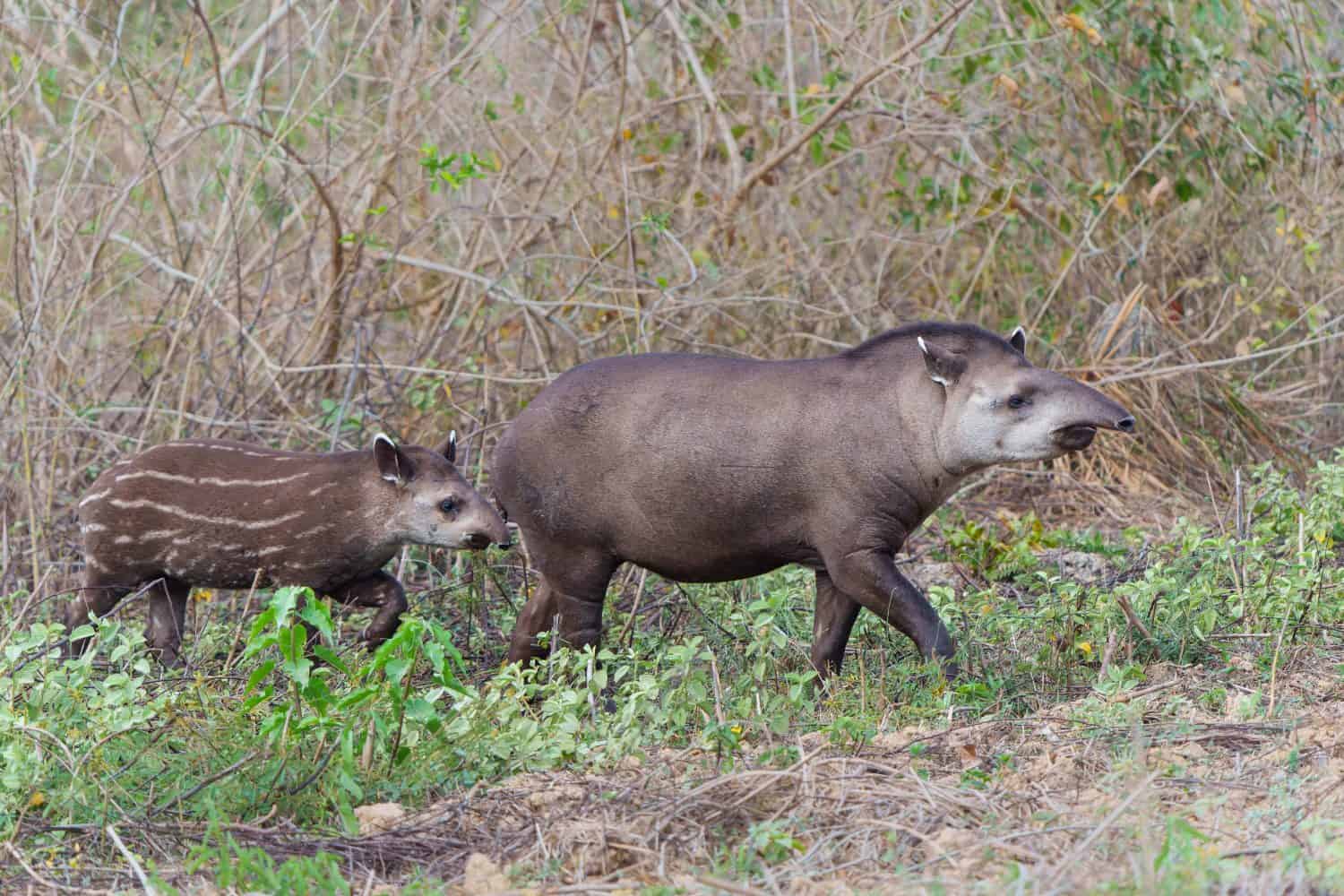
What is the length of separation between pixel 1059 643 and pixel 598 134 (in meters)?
5.33

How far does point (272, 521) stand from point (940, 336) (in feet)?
9.32

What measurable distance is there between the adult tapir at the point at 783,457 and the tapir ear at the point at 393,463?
1.97 feet

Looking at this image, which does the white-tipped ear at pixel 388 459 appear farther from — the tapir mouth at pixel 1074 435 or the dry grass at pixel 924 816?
the tapir mouth at pixel 1074 435

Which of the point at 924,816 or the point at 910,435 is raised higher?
the point at 910,435

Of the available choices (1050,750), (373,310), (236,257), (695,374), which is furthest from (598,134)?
(1050,750)

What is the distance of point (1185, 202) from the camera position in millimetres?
10617

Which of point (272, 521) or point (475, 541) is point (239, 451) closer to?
point (272, 521)

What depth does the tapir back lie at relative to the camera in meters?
7.00

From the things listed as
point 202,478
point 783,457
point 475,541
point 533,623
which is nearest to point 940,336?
point 783,457

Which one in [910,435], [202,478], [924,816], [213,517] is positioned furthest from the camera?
[202,478]

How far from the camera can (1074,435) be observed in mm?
6117

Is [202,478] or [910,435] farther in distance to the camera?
[202,478]

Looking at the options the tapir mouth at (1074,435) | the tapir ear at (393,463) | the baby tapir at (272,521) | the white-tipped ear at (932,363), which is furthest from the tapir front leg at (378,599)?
the tapir mouth at (1074,435)

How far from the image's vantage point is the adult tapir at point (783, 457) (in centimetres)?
615
